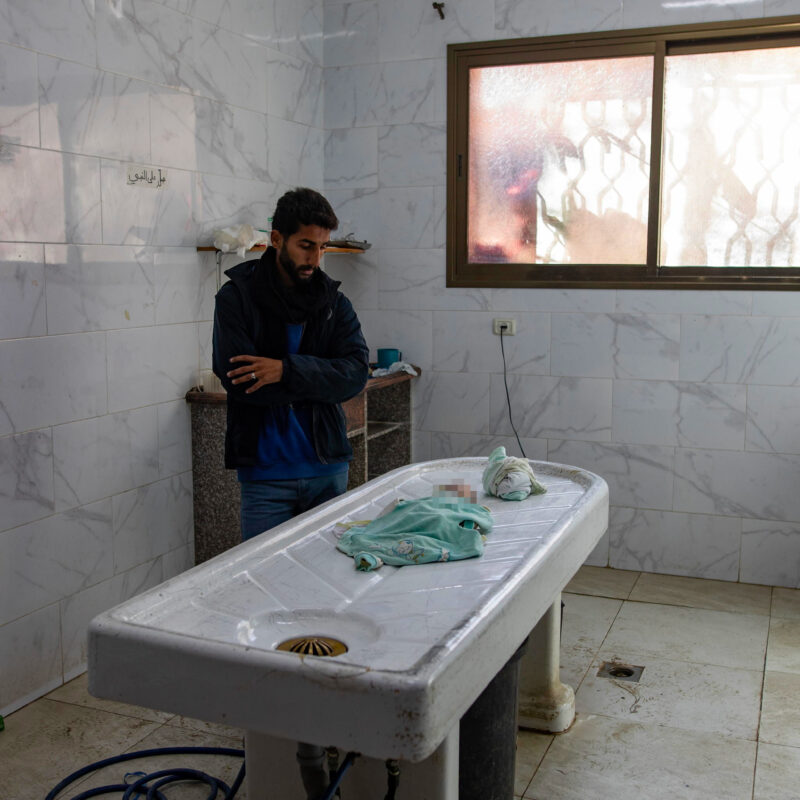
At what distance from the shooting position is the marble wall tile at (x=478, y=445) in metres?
4.39

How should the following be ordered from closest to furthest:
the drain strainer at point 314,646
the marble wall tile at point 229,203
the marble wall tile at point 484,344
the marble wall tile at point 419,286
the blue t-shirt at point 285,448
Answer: the drain strainer at point 314,646, the blue t-shirt at point 285,448, the marble wall tile at point 229,203, the marble wall tile at point 484,344, the marble wall tile at point 419,286

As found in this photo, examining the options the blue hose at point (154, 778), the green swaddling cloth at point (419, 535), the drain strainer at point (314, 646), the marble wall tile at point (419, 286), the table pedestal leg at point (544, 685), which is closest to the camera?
the drain strainer at point (314, 646)

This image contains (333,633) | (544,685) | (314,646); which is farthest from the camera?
(544,685)

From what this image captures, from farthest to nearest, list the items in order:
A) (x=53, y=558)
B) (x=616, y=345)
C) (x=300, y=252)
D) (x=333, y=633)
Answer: (x=616, y=345) → (x=53, y=558) → (x=300, y=252) → (x=333, y=633)

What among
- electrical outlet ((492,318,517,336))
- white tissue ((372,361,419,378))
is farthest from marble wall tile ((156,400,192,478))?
electrical outlet ((492,318,517,336))

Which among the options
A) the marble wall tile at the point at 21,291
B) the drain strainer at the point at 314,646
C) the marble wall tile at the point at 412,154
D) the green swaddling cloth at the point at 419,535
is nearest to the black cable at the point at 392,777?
the drain strainer at the point at 314,646

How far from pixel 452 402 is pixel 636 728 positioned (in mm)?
2014

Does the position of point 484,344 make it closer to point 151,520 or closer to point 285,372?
point 151,520

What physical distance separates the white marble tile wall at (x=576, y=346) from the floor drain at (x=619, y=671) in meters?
1.08

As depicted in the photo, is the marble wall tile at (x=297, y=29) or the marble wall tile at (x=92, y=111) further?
the marble wall tile at (x=297, y=29)

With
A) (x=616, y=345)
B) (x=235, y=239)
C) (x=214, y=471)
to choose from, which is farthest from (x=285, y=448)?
(x=616, y=345)

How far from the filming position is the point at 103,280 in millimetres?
3219

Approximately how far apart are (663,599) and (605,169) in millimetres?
1887

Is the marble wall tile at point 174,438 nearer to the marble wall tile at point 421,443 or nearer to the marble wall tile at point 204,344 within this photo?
the marble wall tile at point 204,344
